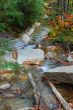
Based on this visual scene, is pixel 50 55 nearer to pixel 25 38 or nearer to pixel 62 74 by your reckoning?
pixel 25 38

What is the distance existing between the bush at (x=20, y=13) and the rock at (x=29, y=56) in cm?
220

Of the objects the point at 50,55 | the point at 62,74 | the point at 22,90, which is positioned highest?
the point at 62,74

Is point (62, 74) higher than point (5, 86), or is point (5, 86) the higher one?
point (62, 74)

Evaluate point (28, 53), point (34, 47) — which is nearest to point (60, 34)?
point (34, 47)

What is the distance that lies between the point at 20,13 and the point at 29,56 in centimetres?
354

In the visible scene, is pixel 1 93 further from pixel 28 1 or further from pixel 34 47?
pixel 28 1

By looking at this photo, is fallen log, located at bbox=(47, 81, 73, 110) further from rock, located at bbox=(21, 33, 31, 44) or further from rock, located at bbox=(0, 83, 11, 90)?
rock, located at bbox=(21, 33, 31, 44)

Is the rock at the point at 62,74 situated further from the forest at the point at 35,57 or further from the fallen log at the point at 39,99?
the fallen log at the point at 39,99

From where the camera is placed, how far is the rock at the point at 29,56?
38.8 feet

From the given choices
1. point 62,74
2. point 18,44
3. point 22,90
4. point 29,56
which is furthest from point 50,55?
point 22,90

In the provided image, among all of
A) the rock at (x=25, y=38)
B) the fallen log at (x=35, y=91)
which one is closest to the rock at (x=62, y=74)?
the fallen log at (x=35, y=91)

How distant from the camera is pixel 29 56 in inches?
483

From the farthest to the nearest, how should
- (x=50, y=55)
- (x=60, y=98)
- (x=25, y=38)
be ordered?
(x=25, y=38)
(x=50, y=55)
(x=60, y=98)

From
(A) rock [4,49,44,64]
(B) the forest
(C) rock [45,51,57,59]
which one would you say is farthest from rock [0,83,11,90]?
(C) rock [45,51,57,59]
